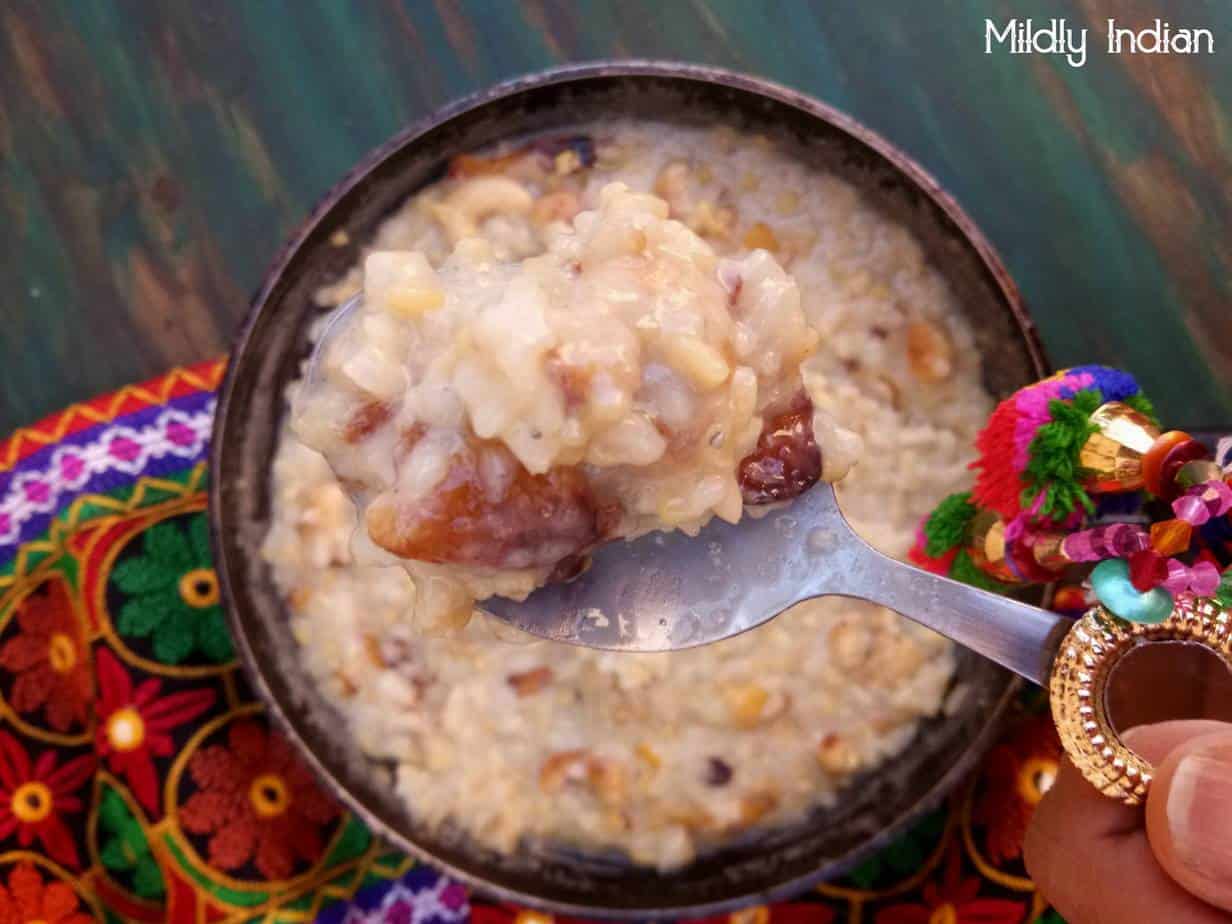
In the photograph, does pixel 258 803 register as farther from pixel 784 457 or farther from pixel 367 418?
pixel 784 457

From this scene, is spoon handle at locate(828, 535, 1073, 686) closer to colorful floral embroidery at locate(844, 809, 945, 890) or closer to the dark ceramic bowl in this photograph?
the dark ceramic bowl

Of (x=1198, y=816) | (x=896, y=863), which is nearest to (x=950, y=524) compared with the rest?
(x=1198, y=816)

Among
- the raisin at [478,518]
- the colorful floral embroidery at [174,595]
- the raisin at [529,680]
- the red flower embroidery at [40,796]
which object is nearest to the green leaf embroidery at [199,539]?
the colorful floral embroidery at [174,595]

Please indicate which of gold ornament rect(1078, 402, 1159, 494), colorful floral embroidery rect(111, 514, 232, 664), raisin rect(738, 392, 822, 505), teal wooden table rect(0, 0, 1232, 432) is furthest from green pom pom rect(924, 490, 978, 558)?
colorful floral embroidery rect(111, 514, 232, 664)

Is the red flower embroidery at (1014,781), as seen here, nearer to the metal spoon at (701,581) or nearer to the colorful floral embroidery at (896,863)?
the colorful floral embroidery at (896,863)

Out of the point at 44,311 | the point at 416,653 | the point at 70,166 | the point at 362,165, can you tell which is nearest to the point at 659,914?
the point at 416,653

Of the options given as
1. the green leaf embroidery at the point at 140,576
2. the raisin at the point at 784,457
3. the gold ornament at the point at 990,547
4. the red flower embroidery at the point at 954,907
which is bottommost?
the red flower embroidery at the point at 954,907
